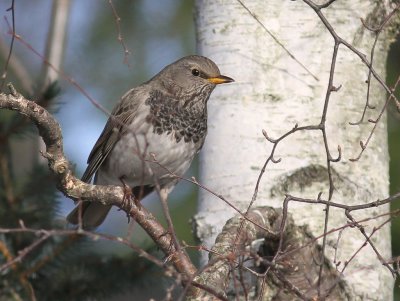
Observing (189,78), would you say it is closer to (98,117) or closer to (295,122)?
(295,122)

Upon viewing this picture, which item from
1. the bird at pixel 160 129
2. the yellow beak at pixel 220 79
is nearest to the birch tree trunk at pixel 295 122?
the yellow beak at pixel 220 79

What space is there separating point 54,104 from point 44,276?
901mm

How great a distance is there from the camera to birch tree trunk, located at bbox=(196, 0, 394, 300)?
4.18m

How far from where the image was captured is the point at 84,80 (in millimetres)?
8438

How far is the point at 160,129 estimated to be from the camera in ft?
15.8

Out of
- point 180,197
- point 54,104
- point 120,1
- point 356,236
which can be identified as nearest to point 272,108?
point 356,236

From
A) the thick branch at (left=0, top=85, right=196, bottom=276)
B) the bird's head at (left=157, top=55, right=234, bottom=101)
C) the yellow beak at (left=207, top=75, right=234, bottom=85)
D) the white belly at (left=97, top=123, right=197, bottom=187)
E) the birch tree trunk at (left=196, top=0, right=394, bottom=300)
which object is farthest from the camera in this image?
the bird's head at (left=157, top=55, right=234, bottom=101)

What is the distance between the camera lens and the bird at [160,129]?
15.8 feet

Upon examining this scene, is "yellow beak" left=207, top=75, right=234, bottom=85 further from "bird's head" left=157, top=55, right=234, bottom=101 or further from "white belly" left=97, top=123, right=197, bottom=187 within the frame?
"white belly" left=97, top=123, right=197, bottom=187

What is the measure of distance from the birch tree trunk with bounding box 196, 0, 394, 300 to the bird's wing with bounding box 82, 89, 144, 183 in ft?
2.22

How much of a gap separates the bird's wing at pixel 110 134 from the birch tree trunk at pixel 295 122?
0.68 meters

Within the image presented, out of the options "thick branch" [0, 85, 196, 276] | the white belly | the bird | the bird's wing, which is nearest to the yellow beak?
the bird

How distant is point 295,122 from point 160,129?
0.88 metres

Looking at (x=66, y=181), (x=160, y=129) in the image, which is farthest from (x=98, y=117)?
(x=66, y=181)
